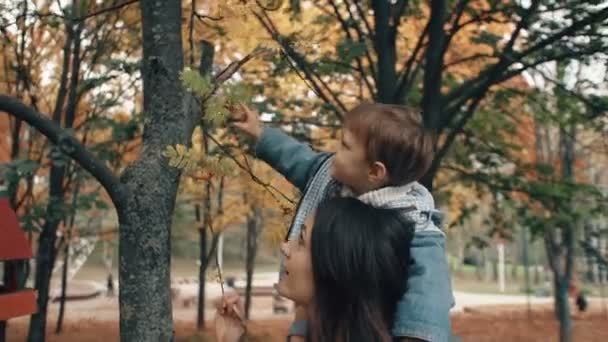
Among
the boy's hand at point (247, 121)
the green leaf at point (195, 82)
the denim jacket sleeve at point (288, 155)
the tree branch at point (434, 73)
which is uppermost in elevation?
the tree branch at point (434, 73)

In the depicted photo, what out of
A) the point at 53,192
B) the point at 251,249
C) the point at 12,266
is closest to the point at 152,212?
the point at 12,266

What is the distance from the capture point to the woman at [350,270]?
1238 mm

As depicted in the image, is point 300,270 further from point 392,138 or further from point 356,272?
point 392,138

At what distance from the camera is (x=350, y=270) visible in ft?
4.06

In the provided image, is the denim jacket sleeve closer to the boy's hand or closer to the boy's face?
the boy's hand

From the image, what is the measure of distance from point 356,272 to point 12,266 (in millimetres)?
3144

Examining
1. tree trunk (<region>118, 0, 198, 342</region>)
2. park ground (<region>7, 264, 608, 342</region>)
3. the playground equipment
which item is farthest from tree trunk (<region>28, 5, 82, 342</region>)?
tree trunk (<region>118, 0, 198, 342</region>)

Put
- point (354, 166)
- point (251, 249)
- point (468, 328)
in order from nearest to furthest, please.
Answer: point (354, 166) < point (468, 328) < point (251, 249)

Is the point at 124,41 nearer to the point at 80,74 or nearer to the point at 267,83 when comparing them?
the point at 80,74

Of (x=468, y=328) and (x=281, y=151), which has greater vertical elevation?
(x=281, y=151)

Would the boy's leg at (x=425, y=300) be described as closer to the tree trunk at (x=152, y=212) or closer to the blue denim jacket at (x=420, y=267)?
the blue denim jacket at (x=420, y=267)

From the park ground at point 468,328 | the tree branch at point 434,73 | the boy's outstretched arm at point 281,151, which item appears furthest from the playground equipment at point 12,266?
the park ground at point 468,328

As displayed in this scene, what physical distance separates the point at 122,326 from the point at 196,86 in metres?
0.95

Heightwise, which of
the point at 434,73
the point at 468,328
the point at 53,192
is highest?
the point at 434,73
